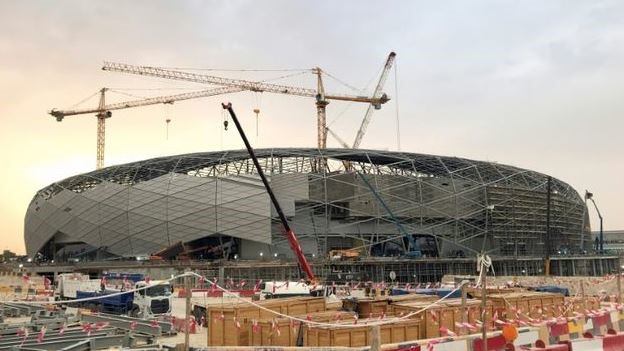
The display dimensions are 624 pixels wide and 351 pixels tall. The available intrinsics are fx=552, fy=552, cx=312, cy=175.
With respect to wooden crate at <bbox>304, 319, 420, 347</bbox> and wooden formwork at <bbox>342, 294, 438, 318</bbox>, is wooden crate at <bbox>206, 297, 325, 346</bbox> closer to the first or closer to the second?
wooden crate at <bbox>304, 319, 420, 347</bbox>

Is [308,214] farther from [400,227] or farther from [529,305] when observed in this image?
[529,305]

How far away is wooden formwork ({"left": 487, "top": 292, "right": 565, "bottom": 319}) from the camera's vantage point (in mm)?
18031

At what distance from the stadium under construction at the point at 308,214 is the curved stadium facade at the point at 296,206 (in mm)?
151

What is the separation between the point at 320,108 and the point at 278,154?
159ft

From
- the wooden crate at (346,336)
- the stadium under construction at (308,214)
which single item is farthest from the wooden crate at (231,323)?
the stadium under construction at (308,214)

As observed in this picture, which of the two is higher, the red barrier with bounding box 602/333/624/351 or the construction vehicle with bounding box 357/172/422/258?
the construction vehicle with bounding box 357/172/422/258

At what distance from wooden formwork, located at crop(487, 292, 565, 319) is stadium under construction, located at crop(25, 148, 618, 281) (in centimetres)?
4532

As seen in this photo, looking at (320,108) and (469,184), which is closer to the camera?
(469,184)

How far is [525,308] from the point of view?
19094mm

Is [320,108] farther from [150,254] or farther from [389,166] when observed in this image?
[150,254]

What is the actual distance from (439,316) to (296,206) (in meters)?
59.4

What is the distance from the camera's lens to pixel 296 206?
2955 inches

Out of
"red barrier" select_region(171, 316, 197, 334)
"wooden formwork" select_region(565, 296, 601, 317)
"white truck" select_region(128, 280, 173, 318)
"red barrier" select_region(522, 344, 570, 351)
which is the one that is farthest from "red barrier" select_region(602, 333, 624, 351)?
"white truck" select_region(128, 280, 173, 318)

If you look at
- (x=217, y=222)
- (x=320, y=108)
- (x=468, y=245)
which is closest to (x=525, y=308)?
(x=217, y=222)
